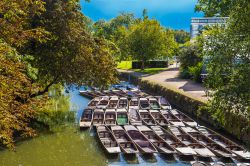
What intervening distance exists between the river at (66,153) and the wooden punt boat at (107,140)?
39 cm

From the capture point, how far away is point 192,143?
18016 mm

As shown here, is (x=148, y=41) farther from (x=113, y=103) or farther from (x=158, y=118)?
(x=158, y=118)

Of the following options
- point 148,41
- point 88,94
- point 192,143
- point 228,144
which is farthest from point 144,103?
point 148,41

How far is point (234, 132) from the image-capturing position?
20469 mm

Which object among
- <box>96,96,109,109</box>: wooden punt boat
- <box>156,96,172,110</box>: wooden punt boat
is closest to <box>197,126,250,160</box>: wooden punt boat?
<box>156,96,172,110</box>: wooden punt boat

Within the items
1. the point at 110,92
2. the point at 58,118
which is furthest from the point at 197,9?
the point at 110,92

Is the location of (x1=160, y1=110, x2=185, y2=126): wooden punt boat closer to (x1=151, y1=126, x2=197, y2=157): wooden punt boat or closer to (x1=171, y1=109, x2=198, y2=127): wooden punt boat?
(x1=171, y1=109, x2=198, y2=127): wooden punt boat

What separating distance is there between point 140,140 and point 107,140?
1808 mm

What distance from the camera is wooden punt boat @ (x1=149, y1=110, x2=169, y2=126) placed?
22.9 meters

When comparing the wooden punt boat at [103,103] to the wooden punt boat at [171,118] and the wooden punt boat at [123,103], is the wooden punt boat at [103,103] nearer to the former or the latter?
the wooden punt boat at [123,103]

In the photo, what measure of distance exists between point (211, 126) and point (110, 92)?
50.1 ft

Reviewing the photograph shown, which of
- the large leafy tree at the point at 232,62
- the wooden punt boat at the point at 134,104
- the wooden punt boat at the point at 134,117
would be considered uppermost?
the large leafy tree at the point at 232,62

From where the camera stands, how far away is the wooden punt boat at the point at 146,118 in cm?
2300

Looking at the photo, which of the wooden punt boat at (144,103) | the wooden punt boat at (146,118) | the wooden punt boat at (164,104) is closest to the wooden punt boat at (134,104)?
the wooden punt boat at (144,103)
